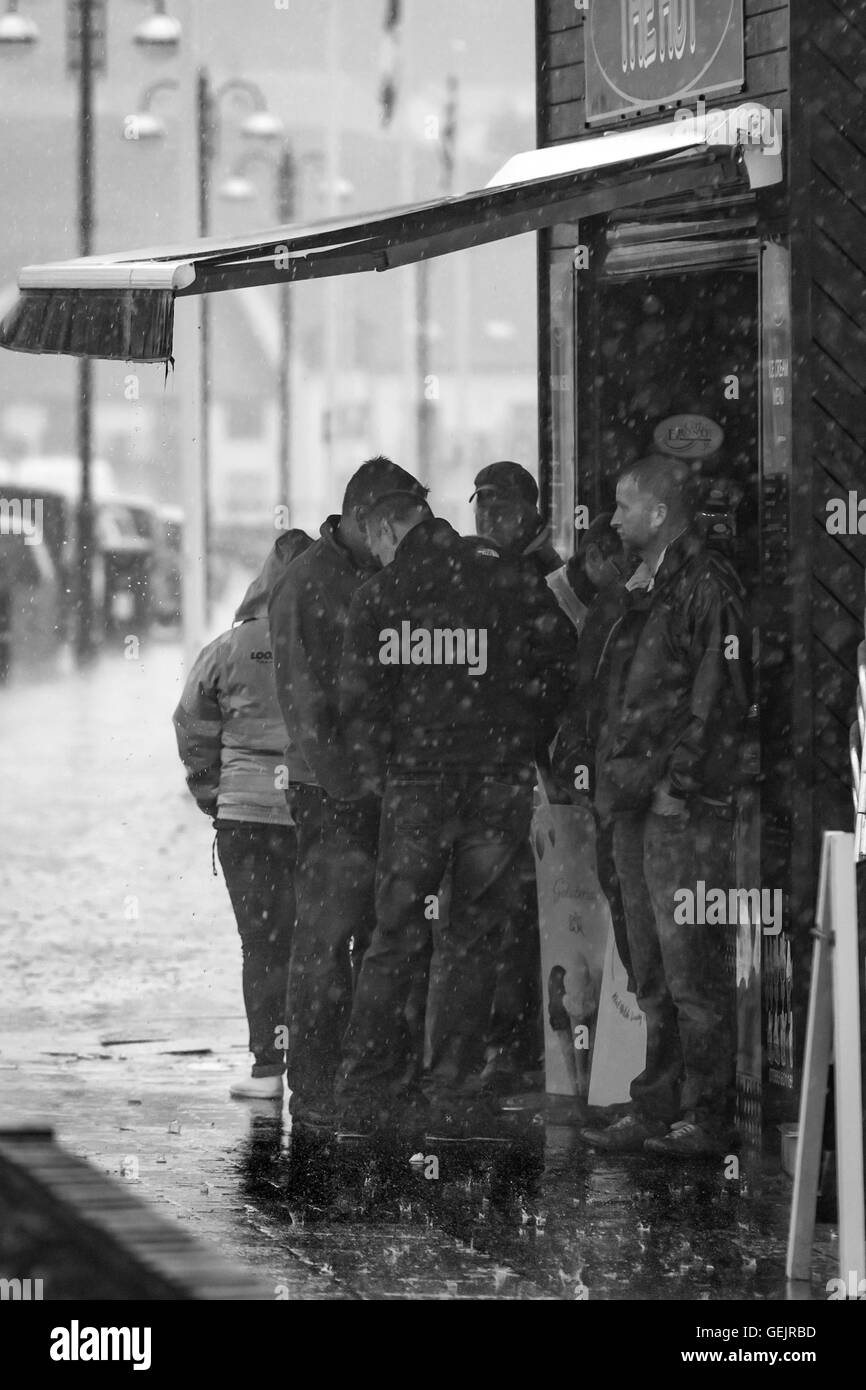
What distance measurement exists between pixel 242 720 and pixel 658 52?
8.45 ft

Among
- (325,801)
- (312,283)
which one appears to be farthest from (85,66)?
(312,283)

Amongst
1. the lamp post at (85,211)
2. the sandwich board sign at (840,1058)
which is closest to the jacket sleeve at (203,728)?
the sandwich board sign at (840,1058)

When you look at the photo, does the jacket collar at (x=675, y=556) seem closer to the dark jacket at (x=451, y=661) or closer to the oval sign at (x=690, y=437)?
the dark jacket at (x=451, y=661)

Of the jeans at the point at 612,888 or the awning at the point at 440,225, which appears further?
the jeans at the point at 612,888

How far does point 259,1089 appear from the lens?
720 cm

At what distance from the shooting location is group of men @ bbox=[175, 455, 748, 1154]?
20.6 ft

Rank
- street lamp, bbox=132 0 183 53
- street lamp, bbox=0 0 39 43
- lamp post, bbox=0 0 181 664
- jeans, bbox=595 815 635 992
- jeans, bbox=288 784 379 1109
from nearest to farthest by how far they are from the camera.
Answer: jeans, bbox=595 815 635 992 → jeans, bbox=288 784 379 1109 → street lamp, bbox=132 0 183 53 → lamp post, bbox=0 0 181 664 → street lamp, bbox=0 0 39 43

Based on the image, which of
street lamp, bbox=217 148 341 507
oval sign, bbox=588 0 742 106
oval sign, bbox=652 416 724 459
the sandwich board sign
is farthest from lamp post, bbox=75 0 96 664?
the sandwich board sign

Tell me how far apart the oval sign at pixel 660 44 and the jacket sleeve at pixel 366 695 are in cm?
187

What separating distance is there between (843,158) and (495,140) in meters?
59.7

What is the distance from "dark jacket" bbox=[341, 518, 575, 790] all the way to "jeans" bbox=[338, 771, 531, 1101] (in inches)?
4.1

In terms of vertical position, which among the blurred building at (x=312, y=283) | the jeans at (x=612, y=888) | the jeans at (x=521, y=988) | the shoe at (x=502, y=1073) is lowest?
the shoe at (x=502, y=1073)

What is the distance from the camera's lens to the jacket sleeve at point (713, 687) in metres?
6.16

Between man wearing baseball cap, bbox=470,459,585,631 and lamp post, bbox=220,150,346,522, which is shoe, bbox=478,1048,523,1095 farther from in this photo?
lamp post, bbox=220,150,346,522
